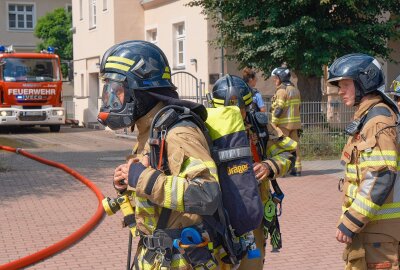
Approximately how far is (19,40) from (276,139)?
45.2 meters

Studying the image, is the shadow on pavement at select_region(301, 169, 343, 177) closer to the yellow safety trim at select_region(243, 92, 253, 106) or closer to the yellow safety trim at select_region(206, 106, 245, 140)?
the yellow safety trim at select_region(243, 92, 253, 106)

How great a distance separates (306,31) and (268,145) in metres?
11.1

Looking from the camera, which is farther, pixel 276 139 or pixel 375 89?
pixel 276 139

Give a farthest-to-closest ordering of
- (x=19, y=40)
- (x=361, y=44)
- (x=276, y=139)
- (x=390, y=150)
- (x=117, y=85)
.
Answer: (x=19, y=40)
(x=361, y=44)
(x=276, y=139)
(x=390, y=150)
(x=117, y=85)

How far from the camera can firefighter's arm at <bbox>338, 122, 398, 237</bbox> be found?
3.69 m

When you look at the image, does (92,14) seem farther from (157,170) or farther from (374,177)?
(157,170)

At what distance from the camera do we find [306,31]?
15250mm

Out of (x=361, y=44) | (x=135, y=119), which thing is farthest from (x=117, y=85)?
(x=361, y=44)

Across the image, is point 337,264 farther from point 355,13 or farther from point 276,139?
point 355,13

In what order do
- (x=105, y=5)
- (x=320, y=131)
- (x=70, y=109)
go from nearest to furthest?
1. (x=320, y=131)
2. (x=105, y=5)
3. (x=70, y=109)

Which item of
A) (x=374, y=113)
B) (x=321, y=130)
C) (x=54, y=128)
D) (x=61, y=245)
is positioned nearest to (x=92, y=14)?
(x=54, y=128)

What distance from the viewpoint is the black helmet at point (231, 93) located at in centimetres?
460

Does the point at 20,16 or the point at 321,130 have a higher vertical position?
the point at 20,16

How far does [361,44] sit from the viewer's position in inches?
635
